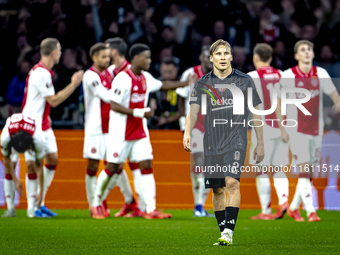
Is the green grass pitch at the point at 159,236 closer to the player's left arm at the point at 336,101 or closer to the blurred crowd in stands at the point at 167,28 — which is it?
the player's left arm at the point at 336,101

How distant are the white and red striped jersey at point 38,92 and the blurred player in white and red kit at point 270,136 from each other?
281cm

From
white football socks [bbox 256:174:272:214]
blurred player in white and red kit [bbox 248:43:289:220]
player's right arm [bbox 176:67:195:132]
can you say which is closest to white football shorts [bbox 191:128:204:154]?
player's right arm [bbox 176:67:195:132]

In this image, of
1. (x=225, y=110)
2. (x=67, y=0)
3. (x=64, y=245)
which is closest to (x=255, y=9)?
(x=67, y=0)

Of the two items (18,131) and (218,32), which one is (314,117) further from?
(218,32)

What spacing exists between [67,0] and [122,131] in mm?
5831

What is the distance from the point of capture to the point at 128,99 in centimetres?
795

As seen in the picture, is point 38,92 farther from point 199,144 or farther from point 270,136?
point 270,136

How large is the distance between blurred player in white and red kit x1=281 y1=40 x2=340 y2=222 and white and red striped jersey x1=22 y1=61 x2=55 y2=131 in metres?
3.28

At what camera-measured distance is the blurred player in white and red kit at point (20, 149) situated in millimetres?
7578

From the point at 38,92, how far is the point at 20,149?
90cm

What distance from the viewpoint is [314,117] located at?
25.8 ft

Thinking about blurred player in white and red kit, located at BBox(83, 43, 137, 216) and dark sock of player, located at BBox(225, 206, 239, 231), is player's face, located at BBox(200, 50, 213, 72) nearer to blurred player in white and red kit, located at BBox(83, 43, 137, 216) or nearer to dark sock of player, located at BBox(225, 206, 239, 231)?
blurred player in white and red kit, located at BBox(83, 43, 137, 216)

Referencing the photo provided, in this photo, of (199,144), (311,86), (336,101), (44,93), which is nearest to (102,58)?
(44,93)

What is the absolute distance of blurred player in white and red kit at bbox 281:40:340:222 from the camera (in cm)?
775
